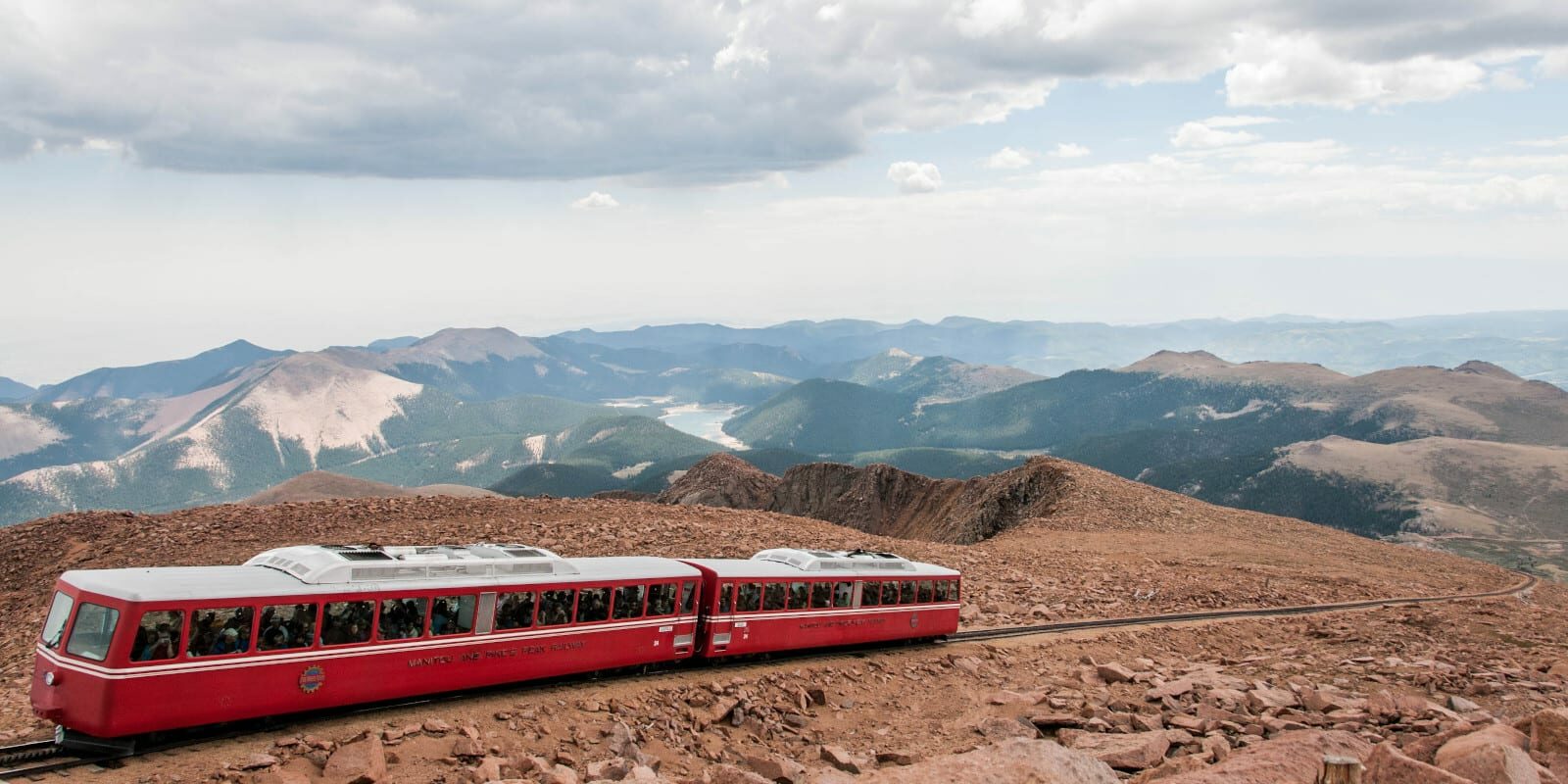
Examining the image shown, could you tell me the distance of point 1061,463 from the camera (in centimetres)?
6569

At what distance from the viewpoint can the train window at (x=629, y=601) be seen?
20.5 meters

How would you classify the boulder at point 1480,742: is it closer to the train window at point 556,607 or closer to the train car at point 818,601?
the train car at point 818,601

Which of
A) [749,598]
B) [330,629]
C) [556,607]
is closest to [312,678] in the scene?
[330,629]

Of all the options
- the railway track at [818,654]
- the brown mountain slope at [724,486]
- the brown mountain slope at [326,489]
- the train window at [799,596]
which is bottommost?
the brown mountain slope at [326,489]

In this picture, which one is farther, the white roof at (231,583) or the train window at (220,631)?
the train window at (220,631)

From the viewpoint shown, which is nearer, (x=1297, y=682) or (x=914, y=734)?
(x=914, y=734)

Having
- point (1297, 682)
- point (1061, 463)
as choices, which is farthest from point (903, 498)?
point (1297, 682)

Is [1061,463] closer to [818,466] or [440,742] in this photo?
[818,466]

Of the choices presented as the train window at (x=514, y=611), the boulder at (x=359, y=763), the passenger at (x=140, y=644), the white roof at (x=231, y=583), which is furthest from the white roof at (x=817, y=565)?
the passenger at (x=140, y=644)

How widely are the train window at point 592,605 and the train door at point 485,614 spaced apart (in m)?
1.87

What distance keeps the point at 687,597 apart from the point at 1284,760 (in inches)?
489

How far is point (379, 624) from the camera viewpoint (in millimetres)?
17172

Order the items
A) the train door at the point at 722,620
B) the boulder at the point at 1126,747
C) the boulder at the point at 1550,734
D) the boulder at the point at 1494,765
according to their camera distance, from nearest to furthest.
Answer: the boulder at the point at 1494,765, the boulder at the point at 1550,734, the boulder at the point at 1126,747, the train door at the point at 722,620

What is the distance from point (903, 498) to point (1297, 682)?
66238mm
